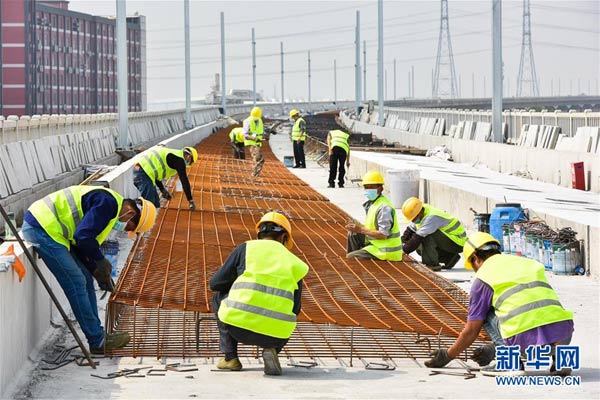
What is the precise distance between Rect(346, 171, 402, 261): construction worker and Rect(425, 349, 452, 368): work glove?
15.9 feet

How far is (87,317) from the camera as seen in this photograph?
1020 centimetres

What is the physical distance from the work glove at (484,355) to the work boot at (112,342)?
2923mm

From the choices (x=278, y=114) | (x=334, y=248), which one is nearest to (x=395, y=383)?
(x=334, y=248)

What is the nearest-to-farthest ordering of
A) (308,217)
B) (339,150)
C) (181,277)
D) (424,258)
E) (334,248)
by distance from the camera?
1. (181,277)
2. (424,258)
3. (334,248)
4. (308,217)
5. (339,150)

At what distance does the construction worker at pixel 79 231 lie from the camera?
9.93 meters

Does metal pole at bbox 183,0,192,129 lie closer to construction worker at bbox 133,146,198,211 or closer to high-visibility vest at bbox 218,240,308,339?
construction worker at bbox 133,146,198,211

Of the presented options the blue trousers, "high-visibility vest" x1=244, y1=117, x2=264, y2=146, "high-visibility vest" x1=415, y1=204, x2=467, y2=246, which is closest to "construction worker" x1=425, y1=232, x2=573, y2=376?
the blue trousers

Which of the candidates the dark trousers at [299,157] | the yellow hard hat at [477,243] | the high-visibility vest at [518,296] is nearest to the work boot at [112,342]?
the yellow hard hat at [477,243]

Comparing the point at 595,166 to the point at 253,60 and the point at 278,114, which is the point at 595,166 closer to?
the point at 253,60

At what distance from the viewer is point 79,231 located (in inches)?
389

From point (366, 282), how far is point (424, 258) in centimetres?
222

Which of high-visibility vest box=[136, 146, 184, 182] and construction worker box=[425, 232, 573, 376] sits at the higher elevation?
high-visibility vest box=[136, 146, 184, 182]

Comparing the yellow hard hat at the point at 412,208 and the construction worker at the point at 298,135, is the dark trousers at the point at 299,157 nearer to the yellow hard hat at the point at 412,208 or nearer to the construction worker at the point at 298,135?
the construction worker at the point at 298,135

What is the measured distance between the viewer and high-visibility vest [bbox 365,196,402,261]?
49.0ft
